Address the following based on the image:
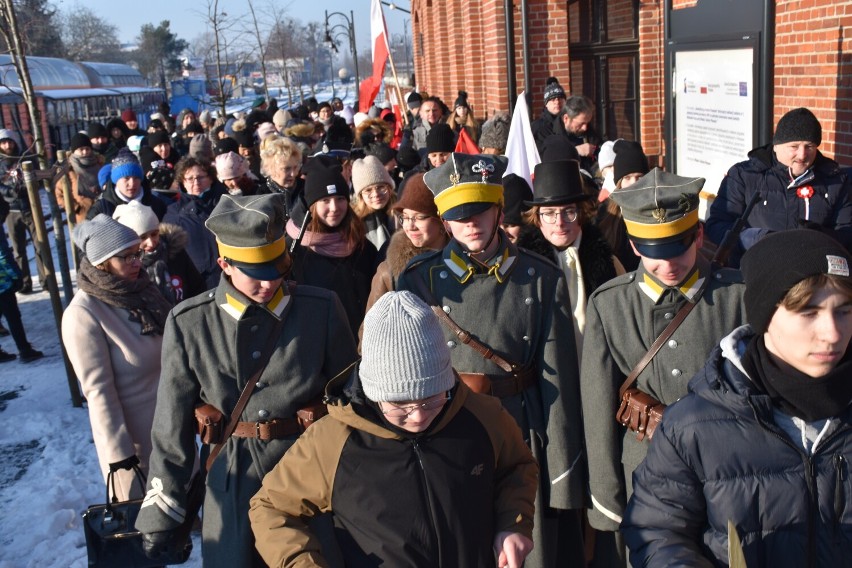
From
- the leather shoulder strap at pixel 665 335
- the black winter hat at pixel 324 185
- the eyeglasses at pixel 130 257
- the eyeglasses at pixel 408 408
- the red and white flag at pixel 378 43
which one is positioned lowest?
the leather shoulder strap at pixel 665 335

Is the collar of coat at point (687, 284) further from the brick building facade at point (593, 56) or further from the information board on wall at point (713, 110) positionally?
the brick building facade at point (593, 56)

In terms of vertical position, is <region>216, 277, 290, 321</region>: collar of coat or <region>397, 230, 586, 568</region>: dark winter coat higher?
<region>216, 277, 290, 321</region>: collar of coat

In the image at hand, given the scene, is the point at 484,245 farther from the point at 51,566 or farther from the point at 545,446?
the point at 51,566

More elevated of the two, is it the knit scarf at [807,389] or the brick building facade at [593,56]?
the brick building facade at [593,56]

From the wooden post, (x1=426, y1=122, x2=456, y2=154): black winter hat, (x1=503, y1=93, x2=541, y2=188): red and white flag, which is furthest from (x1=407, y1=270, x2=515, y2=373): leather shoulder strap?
(x1=426, y1=122, x2=456, y2=154): black winter hat

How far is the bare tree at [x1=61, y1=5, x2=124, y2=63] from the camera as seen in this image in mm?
68275

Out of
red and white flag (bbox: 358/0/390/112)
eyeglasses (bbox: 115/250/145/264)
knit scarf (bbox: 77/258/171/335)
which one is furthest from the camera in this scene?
red and white flag (bbox: 358/0/390/112)

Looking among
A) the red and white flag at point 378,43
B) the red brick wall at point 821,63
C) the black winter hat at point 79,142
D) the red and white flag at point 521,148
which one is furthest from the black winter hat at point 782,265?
the red and white flag at point 378,43

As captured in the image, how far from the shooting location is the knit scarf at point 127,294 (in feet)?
14.1

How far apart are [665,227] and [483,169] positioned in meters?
0.85

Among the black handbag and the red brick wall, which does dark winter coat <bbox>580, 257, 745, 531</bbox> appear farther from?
the red brick wall

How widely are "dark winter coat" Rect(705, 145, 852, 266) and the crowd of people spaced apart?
1cm

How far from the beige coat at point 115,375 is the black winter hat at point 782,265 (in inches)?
116

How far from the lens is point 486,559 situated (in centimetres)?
263
